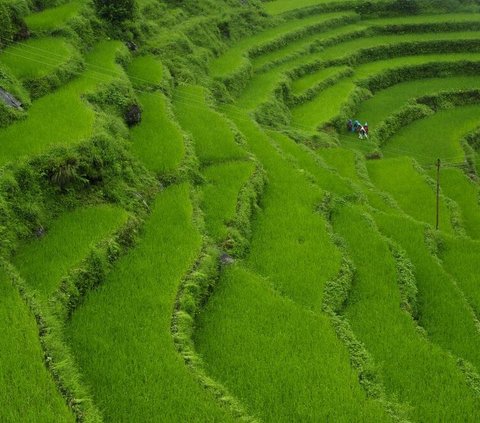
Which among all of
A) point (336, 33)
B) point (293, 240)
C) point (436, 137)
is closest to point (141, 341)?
point (293, 240)

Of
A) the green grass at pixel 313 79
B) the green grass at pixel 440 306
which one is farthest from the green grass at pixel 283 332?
the green grass at pixel 313 79

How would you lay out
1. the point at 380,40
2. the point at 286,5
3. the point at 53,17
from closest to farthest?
the point at 53,17 → the point at 380,40 → the point at 286,5

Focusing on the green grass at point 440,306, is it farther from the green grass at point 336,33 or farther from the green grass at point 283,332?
the green grass at point 336,33

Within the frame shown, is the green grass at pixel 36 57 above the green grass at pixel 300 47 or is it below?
above

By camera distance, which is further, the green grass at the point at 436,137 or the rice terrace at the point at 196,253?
the green grass at the point at 436,137

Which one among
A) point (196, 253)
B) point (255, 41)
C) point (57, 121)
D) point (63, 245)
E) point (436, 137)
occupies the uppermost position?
point (57, 121)

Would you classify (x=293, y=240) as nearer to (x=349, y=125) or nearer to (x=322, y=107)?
(x=349, y=125)

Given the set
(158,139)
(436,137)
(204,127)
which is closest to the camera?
(158,139)

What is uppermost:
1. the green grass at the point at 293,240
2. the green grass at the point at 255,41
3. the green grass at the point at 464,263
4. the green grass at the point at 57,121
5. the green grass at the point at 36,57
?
the green grass at the point at 36,57
